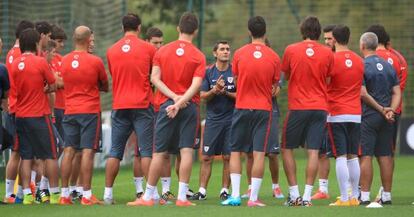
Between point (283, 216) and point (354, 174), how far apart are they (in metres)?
2.10

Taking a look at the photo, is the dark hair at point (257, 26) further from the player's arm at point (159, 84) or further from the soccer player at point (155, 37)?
the soccer player at point (155, 37)

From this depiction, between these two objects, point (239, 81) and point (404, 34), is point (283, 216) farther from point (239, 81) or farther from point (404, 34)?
point (404, 34)

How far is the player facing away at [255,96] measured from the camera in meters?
14.7

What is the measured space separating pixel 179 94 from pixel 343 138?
2.12 m

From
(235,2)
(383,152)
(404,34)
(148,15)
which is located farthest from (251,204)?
(235,2)

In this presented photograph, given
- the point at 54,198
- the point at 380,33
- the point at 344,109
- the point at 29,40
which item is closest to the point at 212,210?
the point at 344,109

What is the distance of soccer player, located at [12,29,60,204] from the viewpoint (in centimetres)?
1551

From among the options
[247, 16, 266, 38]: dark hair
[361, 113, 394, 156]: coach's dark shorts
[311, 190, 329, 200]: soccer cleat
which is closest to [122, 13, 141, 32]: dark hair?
[247, 16, 266, 38]: dark hair

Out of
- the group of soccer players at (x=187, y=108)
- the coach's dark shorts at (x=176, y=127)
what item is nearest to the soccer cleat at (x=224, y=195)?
the group of soccer players at (x=187, y=108)

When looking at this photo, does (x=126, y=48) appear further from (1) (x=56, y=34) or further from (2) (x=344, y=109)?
(2) (x=344, y=109)

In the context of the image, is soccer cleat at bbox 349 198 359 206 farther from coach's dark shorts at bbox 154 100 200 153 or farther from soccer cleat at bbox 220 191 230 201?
soccer cleat at bbox 220 191 230 201

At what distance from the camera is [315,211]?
14086 millimetres

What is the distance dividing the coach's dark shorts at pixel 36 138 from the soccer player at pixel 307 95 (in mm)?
A: 3011

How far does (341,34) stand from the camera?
1516cm
